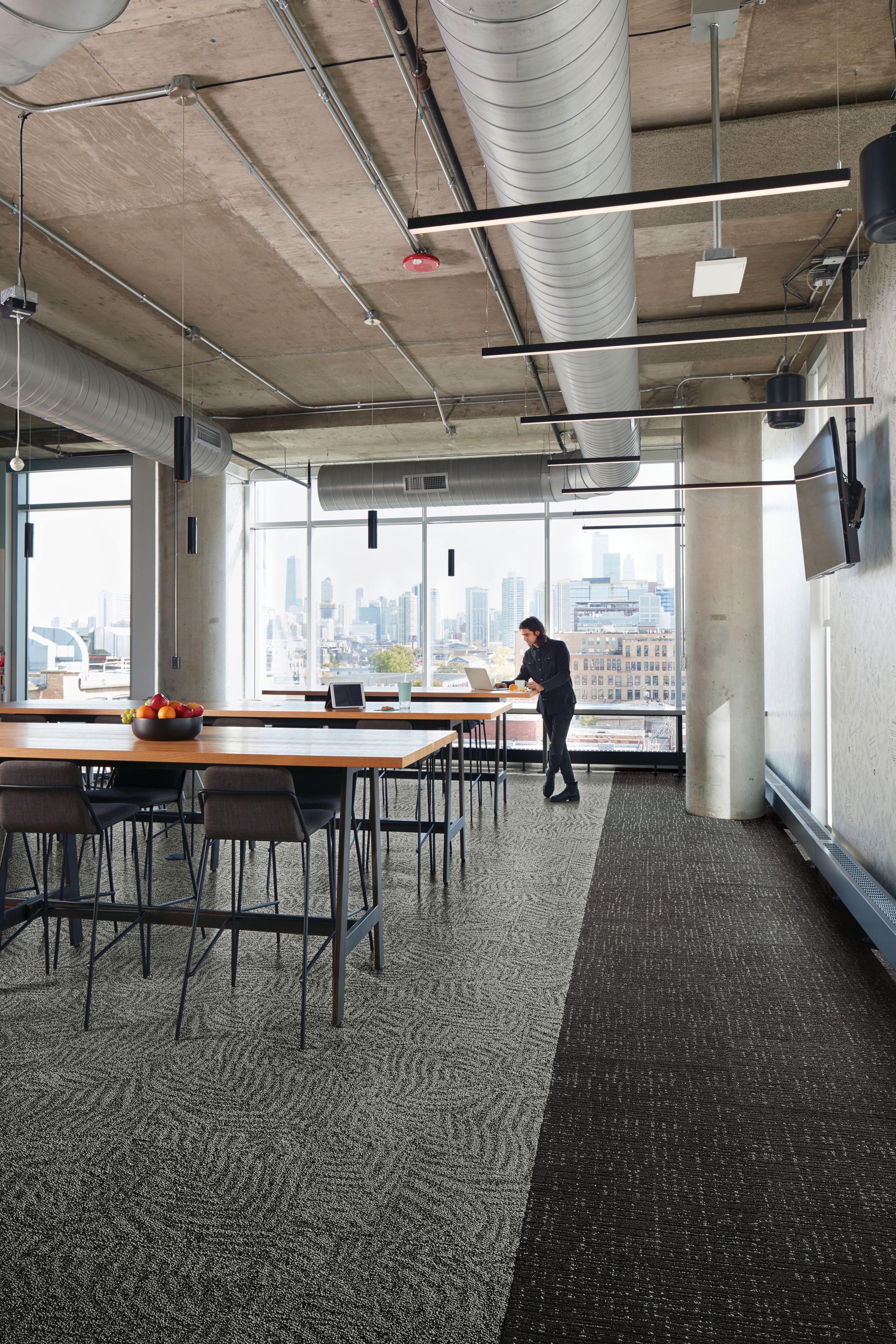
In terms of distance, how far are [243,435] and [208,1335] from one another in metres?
9.31

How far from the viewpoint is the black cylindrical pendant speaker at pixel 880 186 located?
2.78 m

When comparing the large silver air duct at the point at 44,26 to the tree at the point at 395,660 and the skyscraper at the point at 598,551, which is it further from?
the tree at the point at 395,660

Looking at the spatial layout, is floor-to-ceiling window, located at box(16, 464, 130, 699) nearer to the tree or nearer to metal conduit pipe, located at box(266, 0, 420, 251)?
the tree

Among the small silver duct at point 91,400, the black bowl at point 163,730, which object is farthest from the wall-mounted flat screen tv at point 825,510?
the small silver duct at point 91,400

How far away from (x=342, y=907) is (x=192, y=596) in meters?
6.42

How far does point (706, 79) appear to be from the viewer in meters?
3.79

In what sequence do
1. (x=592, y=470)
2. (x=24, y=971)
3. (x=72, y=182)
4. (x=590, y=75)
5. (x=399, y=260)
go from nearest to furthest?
1. (x=590, y=75)
2. (x=24, y=971)
3. (x=72, y=182)
4. (x=399, y=260)
5. (x=592, y=470)

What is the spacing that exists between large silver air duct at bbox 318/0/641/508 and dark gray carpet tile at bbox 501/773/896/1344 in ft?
9.58

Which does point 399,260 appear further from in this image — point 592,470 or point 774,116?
point 592,470

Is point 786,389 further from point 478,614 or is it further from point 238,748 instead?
point 478,614

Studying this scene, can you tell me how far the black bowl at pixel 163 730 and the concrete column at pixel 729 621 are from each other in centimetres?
451

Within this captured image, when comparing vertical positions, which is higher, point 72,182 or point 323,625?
point 72,182

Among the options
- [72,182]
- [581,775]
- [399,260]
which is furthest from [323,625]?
[72,182]

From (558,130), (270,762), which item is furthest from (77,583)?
(558,130)
